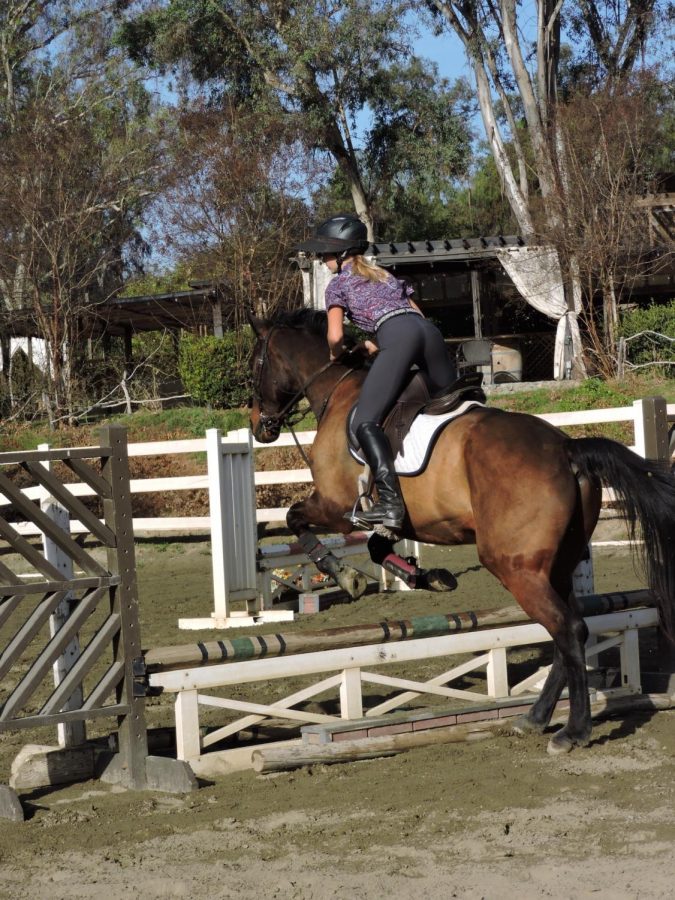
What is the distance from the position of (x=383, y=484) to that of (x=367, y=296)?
41.7 inches

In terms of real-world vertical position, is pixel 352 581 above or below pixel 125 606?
below

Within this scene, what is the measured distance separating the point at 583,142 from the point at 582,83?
20.0 ft

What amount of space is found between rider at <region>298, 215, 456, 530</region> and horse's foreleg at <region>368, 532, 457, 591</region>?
339 millimetres

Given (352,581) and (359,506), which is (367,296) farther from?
(352,581)

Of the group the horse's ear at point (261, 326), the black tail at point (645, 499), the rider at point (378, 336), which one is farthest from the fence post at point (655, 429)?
the horse's ear at point (261, 326)

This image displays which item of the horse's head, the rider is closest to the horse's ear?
the horse's head

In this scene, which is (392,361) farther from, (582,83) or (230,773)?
(582,83)

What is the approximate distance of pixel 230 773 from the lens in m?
4.82

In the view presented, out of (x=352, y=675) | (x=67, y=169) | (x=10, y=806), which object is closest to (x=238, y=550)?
(x=352, y=675)

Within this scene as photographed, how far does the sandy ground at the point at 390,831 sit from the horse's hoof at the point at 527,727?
0.08 m

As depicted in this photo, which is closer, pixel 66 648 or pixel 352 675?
pixel 66 648

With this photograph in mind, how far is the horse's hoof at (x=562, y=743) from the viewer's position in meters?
4.83

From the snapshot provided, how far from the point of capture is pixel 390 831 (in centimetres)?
381

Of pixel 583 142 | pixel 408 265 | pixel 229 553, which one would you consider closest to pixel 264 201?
pixel 408 265
